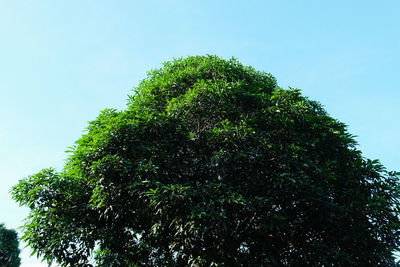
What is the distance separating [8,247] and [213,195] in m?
51.7

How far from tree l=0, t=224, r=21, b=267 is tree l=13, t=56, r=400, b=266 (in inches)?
1699

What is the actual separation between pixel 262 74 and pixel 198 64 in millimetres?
6356

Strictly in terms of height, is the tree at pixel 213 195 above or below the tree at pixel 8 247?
above

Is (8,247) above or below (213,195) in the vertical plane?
below

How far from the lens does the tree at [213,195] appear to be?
44.5 feet

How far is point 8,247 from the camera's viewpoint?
4956cm

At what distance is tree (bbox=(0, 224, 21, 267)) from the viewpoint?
48.8 m

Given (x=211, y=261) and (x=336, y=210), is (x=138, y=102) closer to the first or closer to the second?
(x=211, y=261)

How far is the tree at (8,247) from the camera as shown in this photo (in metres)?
48.8

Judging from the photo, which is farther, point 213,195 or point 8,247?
point 8,247

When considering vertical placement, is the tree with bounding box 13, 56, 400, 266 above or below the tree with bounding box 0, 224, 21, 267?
above

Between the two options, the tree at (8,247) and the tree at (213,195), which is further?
the tree at (8,247)

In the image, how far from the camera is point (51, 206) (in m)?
15.4

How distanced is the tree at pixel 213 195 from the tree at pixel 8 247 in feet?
142
